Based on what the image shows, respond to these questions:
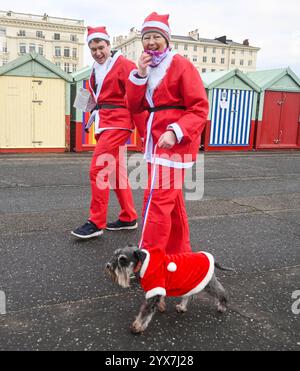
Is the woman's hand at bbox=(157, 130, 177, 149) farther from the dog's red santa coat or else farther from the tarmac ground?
the tarmac ground

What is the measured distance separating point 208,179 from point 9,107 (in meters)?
6.17

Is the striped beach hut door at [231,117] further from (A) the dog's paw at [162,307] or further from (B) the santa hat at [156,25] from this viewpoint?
(A) the dog's paw at [162,307]

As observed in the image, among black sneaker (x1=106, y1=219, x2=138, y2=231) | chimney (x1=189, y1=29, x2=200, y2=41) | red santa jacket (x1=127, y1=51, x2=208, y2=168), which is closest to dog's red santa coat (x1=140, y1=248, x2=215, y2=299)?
red santa jacket (x1=127, y1=51, x2=208, y2=168)

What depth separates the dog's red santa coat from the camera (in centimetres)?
244

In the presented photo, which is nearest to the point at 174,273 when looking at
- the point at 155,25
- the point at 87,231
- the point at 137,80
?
the point at 137,80

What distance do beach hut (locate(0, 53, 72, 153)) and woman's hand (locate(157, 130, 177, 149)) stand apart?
9.60 meters

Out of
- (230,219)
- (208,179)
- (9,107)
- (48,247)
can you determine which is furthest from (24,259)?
(9,107)

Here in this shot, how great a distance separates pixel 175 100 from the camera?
2924 mm

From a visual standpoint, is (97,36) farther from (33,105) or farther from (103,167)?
(33,105)

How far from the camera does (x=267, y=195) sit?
22.4ft

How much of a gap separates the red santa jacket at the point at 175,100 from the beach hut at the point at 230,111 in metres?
11.1

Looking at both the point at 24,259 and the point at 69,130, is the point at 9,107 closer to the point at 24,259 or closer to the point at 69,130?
the point at 69,130
